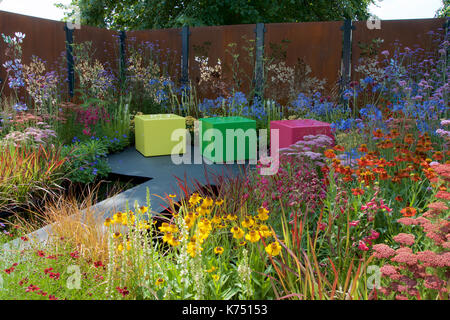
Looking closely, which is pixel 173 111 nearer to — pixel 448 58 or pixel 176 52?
pixel 176 52

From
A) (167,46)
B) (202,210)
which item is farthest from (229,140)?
(167,46)

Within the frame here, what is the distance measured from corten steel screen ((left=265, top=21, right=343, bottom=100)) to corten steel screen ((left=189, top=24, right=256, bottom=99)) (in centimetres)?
58

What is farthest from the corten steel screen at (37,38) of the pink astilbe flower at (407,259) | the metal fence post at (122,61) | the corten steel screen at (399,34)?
the pink astilbe flower at (407,259)

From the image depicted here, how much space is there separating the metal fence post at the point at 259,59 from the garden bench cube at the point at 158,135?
257 cm

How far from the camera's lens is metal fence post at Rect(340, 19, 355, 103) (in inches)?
299

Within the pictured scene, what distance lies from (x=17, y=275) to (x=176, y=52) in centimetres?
745

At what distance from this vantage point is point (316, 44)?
786 cm

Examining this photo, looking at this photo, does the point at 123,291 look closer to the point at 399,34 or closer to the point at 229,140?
the point at 229,140

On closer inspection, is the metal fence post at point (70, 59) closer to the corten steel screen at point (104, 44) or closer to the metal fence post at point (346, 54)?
the corten steel screen at point (104, 44)

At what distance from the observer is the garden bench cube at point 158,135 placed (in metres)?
5.82

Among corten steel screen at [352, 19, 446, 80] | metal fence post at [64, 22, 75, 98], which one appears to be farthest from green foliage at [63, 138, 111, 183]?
corten steel screen at [352, 19, 446, 80]

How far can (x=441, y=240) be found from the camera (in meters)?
1.86
